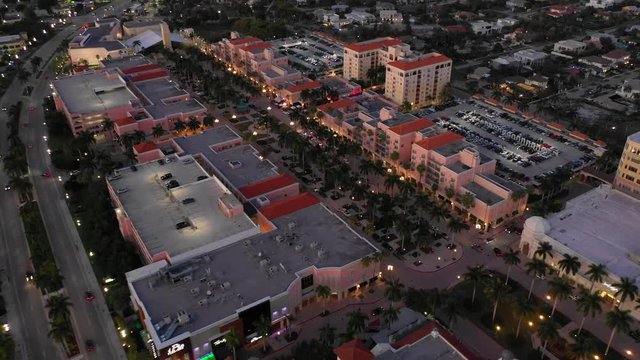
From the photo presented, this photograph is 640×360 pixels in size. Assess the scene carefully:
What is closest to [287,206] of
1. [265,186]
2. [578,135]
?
[265,186]

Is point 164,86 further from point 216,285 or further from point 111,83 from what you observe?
point 216,285

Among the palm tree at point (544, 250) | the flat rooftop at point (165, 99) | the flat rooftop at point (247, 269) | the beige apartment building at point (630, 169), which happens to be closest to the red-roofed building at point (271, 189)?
the flat rooftop at point (247, 269)

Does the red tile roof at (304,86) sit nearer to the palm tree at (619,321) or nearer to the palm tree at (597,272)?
the palm tree at (597,272)

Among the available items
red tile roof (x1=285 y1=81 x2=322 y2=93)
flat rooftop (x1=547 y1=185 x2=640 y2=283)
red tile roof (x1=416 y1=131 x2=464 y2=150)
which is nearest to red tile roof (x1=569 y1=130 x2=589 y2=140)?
flat rooftop (x1=547 y1=185 x2=640 y2=283)

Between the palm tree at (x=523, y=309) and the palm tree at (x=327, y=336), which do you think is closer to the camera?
the palm tree at (x=327, y=336)

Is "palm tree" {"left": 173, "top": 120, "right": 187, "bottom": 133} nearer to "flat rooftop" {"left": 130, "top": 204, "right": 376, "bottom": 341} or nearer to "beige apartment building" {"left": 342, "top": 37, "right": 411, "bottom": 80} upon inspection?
"flat rooftop" {"left": 130, "top": 204, "right": 376, "bottom": 341}

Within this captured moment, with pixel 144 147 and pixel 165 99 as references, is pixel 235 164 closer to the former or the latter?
pixel 144 147
